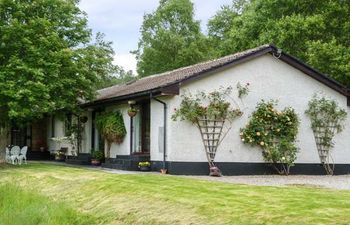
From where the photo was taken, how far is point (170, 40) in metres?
45.2

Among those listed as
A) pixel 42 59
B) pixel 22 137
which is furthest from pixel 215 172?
pixel 22 137

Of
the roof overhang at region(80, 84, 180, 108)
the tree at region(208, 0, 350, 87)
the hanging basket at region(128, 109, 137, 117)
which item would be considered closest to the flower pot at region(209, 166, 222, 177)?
the roof overhang at region(80, 84, 180, 108)

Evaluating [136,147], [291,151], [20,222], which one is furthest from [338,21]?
[20,222]

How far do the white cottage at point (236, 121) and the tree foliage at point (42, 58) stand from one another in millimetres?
1709

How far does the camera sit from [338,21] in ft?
90.4

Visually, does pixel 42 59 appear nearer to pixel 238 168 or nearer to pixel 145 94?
pixel 145 94

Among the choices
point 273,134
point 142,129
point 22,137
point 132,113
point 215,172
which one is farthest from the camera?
point 22,137

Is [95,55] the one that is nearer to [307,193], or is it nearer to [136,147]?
[136,147]

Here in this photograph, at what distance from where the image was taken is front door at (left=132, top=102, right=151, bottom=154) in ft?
63.7

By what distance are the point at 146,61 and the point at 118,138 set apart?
26668 mm

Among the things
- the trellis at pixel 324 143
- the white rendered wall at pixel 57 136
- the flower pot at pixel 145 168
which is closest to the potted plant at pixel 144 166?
the flower pot at pixel 145 168

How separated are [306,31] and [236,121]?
10483 millimetres

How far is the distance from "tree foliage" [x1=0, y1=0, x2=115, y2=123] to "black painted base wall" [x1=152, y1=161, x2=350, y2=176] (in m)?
4.82

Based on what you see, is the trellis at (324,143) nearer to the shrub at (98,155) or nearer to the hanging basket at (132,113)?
the hanging basket at (132,113)
